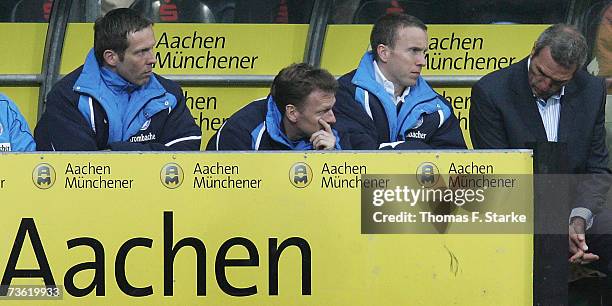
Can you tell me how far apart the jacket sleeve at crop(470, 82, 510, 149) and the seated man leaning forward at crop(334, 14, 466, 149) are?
140mm

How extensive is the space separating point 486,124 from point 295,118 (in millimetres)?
965

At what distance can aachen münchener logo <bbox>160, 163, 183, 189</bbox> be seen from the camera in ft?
13.9

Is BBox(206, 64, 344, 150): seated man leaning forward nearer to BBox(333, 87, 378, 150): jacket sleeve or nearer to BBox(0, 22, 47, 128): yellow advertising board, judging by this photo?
BBox(333, 87, 378, 150): jacket sleeve

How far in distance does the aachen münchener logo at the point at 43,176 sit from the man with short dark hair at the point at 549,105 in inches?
78.0

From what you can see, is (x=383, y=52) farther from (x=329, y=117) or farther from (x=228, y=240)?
(x=228, y=240)

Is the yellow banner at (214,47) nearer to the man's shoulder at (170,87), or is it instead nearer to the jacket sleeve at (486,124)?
the man's shoulder at (170,87)

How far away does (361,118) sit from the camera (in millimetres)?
5277

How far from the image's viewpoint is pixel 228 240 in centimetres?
427

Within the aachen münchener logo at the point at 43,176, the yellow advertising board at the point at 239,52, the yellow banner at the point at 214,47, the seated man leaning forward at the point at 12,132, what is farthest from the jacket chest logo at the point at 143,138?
the yellow banner at the point at 214,47

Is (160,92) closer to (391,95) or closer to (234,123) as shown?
(234,123)

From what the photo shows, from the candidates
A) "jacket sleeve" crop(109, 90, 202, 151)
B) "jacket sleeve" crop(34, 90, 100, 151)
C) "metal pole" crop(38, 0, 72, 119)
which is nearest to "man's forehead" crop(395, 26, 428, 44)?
"jacket sleeve" crop(109, 90, 202, 151)

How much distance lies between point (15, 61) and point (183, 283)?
12.9ft

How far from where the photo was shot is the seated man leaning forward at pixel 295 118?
4.98m

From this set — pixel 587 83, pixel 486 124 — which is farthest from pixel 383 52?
pixel 587 83
